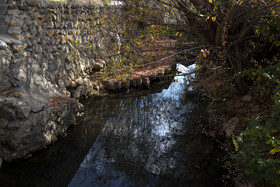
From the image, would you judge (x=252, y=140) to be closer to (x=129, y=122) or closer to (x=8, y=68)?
(x=129, y=122)

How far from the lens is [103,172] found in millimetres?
4410

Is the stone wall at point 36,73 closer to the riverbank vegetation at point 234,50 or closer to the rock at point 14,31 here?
the rock at point 14,31

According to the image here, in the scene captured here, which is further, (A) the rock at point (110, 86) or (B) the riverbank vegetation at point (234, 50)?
(A) the rock at point (110, 86)

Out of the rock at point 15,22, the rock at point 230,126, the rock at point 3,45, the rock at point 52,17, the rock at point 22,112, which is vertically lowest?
the rock at point 230,126

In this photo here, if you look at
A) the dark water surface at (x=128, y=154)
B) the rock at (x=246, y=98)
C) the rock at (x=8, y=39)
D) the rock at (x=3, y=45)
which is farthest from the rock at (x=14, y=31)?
the rock at (x=246, y=98)

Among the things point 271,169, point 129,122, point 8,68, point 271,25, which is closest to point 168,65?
point 129,122

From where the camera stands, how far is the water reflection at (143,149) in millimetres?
4258

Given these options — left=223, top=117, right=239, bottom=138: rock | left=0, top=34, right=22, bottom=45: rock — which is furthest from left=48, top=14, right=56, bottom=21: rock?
left=223, top=117, right=239, bottom=138: rock

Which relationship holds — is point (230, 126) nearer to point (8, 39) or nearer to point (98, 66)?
point (8, 39)

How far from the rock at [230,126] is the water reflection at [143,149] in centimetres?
76

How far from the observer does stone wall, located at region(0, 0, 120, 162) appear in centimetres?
462

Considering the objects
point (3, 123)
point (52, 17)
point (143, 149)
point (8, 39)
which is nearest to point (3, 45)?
point (8, 39)

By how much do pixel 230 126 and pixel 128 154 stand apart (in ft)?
7.46

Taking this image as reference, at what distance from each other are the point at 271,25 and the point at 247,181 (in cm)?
312
